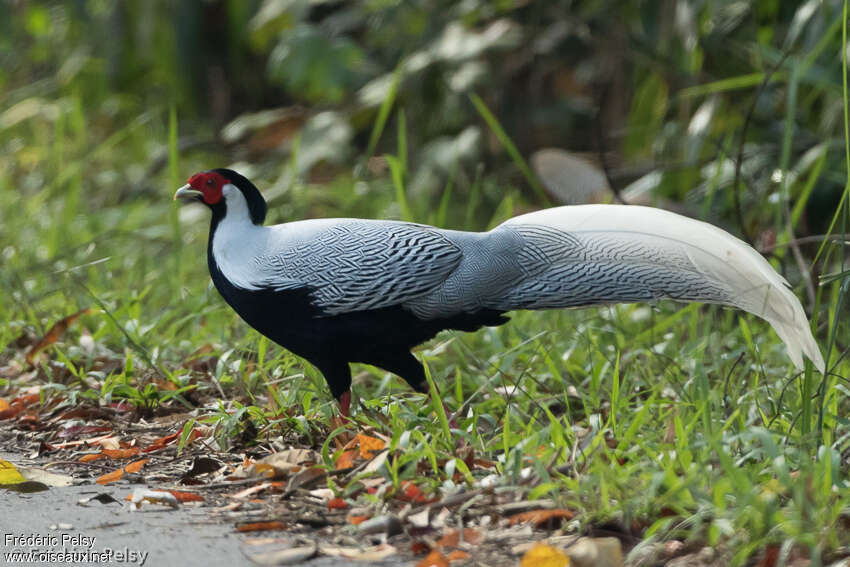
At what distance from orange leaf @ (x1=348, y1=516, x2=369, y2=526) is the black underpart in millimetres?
716

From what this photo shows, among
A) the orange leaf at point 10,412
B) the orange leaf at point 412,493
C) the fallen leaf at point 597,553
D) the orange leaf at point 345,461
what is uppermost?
the fallen leaf at point 597,553

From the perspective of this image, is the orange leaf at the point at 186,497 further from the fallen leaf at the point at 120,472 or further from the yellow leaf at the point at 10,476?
the yellow leaf at the point at 10,476

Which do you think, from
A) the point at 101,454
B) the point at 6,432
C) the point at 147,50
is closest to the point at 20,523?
the point at 101,454

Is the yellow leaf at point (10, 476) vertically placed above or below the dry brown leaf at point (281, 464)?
above

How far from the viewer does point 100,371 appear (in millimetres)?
3932

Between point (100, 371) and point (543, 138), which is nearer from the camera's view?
point (100, 371)

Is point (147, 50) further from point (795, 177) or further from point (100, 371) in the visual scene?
point (795, 177)

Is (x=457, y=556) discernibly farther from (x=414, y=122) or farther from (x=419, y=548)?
(x=414, y=122)

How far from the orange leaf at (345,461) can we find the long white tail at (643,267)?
0.60m

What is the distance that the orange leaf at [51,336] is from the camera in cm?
402

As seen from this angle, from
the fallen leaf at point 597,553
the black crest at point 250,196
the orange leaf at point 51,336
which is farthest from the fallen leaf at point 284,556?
the orange leaf at point 51,336

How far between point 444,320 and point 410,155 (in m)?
3.73

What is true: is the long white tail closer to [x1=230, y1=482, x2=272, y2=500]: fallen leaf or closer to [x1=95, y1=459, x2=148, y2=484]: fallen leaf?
[x1=230, y1=482, x2=272, y2=500]: fallen leaf

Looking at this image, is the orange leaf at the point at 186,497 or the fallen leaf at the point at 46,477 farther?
the fallen leaf at the point at 46,477
